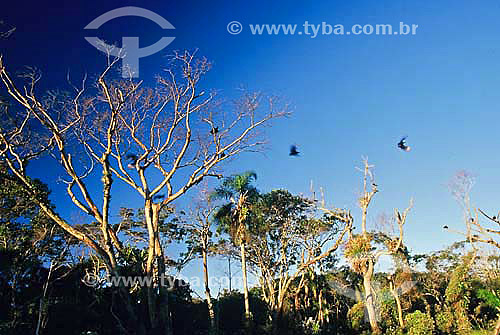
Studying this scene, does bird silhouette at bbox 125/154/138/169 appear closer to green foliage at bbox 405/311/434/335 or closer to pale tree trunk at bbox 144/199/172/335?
pale tree trunk at bbox 144/199/172/335

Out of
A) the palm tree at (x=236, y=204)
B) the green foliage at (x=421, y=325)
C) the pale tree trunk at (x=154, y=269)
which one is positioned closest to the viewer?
the pale tree trunk at (x=154, y=269)

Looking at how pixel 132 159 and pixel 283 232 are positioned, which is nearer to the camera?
pixel 132 159

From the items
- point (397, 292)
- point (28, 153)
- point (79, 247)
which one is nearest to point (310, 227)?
point (397, 292)

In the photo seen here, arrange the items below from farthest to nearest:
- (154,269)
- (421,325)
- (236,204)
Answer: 1. (236,204)
2. (421,325)
3. (154,269)

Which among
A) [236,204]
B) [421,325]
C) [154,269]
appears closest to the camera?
[154,269]

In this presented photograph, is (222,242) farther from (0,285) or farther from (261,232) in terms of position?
(0,285)

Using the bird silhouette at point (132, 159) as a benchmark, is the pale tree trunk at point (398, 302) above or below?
below

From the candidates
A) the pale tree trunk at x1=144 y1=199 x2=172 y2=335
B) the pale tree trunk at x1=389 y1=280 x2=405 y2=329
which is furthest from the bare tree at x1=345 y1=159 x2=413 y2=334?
the pale tree trunk at x1=144 y1=199 x2=172 y2=335

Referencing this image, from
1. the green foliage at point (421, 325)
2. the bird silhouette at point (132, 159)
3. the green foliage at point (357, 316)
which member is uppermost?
the bird silhouette at point (132, 159)

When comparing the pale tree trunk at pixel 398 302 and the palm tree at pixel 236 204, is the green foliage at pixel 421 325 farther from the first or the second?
the palm tree at pixel 236 204

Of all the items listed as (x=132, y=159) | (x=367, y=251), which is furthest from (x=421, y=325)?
(x=132, y=159)

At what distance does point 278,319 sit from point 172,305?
7183 millimetres

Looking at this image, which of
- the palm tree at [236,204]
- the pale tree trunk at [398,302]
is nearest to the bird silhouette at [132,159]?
the palm tree at [236,204]

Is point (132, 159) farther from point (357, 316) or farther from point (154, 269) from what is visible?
point (357, 316)
